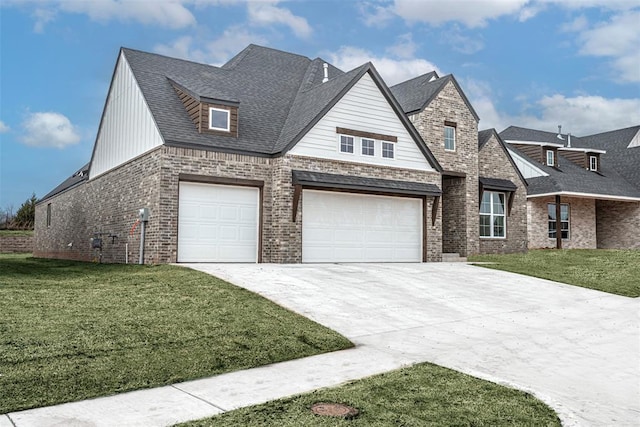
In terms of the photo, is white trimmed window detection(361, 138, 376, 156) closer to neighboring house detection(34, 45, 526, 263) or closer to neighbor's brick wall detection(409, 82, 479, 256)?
neighboring house detection(34, 45, 526, 263)

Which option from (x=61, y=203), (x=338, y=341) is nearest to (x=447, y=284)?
(x=338, y=341)

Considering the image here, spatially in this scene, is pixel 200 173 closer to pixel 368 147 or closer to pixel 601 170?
pixel 368 147

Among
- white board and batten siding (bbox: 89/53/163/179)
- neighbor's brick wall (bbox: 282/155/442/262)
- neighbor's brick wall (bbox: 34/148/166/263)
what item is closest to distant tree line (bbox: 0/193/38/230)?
neighbor's brick wall (bbox: 34/148/166/263)

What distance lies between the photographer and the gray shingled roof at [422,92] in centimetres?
2314

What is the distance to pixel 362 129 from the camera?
750 inches

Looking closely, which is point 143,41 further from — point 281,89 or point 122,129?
point 281,89

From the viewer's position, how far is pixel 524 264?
19.6m

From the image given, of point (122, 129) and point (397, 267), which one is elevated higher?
point (122, 129)

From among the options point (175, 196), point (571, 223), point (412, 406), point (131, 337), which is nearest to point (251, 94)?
point (175, 196)

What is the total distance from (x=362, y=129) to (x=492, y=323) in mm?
10688

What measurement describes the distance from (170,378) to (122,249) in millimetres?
13293

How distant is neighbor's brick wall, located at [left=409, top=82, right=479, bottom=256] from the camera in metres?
23.3

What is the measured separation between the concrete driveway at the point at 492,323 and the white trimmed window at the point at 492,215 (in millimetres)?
9868

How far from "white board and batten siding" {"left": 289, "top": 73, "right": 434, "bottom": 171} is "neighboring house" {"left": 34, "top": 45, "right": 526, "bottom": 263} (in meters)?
0.04
